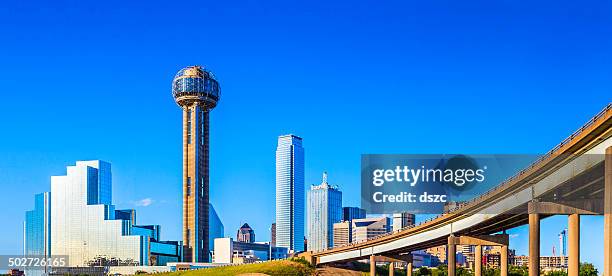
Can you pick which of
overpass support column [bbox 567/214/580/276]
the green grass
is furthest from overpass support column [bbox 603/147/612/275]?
the green grass

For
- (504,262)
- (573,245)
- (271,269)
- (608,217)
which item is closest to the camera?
(608,217)

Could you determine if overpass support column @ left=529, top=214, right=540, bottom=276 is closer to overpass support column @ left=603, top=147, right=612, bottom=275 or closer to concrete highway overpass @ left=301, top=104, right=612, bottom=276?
concrete highway overpass @ left=301, top=104, right=612, bottom=276

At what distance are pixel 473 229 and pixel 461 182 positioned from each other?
83.3 ft

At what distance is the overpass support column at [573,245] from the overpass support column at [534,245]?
7.43 ft

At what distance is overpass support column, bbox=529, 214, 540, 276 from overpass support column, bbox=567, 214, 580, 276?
7.43ft

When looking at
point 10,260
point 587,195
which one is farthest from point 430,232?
point 10,260

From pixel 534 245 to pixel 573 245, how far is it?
4.54 metres

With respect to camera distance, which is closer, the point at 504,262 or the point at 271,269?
the point at 504,262

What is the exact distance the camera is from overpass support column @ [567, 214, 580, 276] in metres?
47.2

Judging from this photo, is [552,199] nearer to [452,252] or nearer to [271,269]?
[452,252]

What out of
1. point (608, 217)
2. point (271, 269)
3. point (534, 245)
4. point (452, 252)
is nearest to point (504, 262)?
point (452, 252)

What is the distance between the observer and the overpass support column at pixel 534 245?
171ft

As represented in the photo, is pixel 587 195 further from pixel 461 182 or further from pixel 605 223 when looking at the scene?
pixel 605 223

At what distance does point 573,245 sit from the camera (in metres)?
48.3
